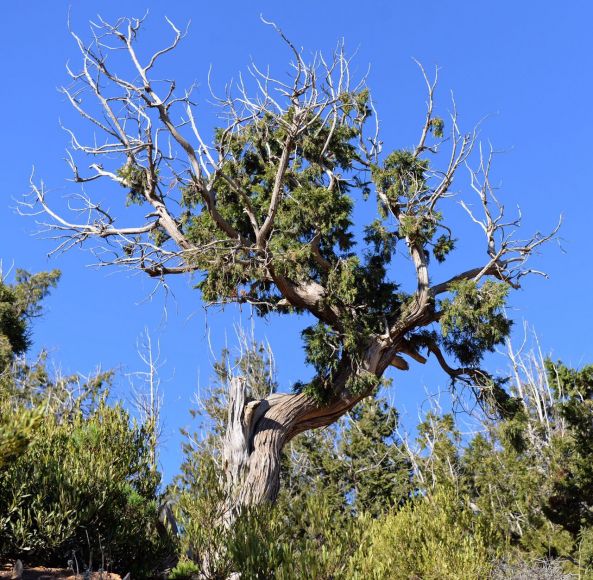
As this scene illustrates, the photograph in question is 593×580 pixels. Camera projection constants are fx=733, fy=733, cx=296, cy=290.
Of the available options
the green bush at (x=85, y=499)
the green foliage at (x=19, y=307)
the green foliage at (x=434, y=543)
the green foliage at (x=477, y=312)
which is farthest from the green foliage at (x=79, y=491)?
the green foliage at (x=19, y=307)

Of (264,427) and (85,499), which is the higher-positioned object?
(264,427)

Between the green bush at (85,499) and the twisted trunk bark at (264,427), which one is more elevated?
the twisted trunk bark at (264,427)

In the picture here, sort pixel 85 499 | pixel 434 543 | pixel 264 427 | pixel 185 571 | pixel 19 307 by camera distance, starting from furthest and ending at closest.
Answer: pixel 19 307, pixel 264 427, pixel 434 543, pixel 85 499, pixel 185 571

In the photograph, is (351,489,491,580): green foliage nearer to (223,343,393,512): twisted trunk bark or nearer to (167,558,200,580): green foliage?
(223,343,393,512): twisted trunk bark

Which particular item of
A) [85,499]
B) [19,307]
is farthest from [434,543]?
[19,307]

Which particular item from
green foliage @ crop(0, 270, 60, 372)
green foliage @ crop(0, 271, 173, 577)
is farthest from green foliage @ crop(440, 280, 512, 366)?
green foliage @ crop(0, 270, 60, 372)

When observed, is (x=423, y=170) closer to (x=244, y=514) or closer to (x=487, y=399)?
(x=487, y=399)

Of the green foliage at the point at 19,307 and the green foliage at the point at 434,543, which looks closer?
the green foliage at the point at 434,543

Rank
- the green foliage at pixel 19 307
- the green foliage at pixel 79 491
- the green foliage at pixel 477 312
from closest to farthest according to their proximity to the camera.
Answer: the green foliage at pixel 79 491, the green foliage at pixel 477 312, the green foliage at pixel 19 307

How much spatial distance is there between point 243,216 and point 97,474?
5.53 metres

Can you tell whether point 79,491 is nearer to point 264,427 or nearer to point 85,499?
point 85,499

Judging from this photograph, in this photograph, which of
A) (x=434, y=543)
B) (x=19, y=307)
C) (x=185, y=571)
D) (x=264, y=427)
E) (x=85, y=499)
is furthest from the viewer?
(x=19, y=307)

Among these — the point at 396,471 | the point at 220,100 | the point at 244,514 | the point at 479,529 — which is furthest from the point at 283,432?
the point at 396,471

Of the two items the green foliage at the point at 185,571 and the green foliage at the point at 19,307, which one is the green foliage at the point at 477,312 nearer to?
the green foliage at the point at 185,571
